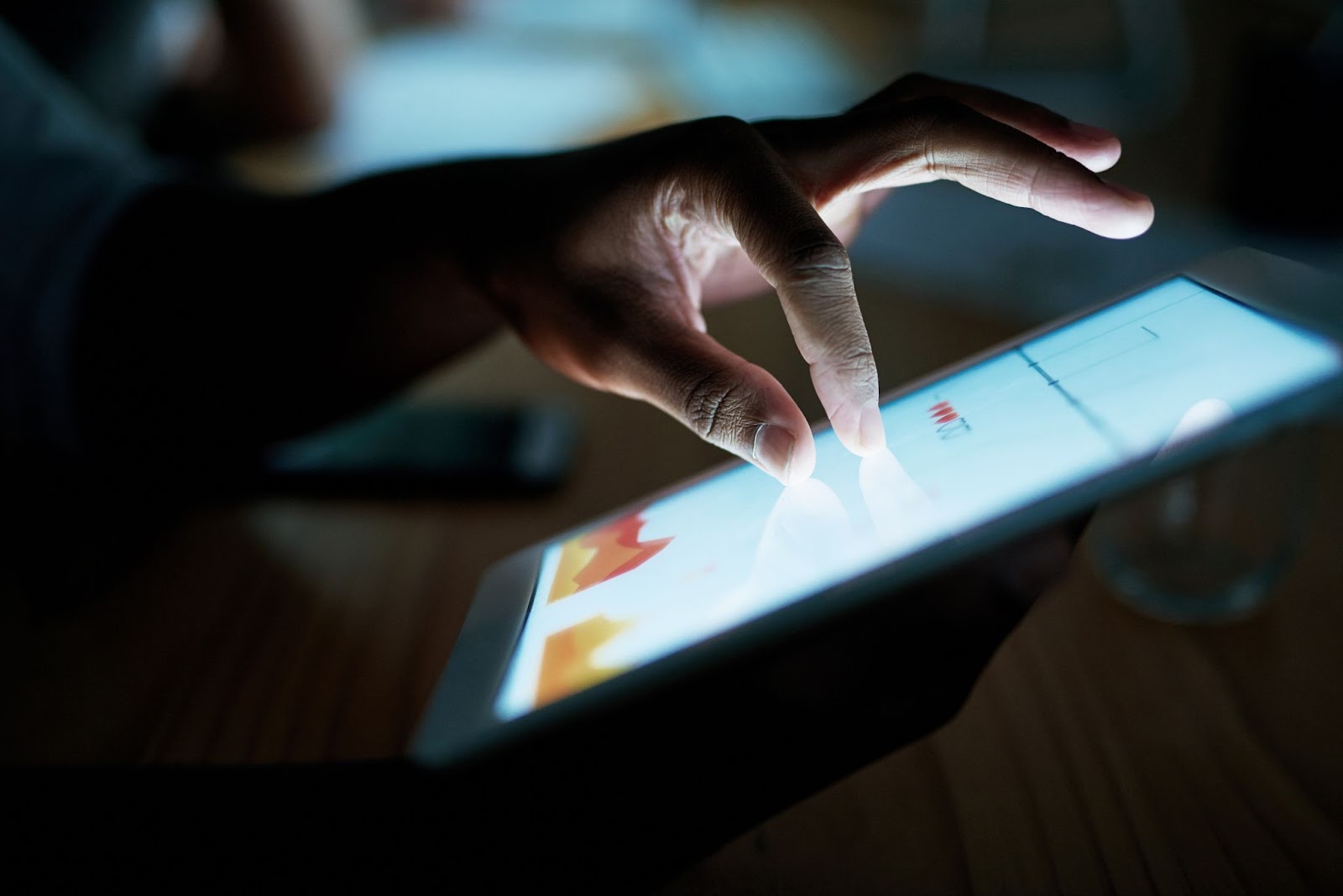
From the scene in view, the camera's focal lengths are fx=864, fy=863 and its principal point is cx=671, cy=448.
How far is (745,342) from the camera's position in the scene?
2.40 feet

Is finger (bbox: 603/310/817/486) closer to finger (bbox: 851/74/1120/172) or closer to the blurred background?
finger (bbox: 851/74/1120/172)

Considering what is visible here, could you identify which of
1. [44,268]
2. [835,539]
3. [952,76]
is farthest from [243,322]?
[952,76]

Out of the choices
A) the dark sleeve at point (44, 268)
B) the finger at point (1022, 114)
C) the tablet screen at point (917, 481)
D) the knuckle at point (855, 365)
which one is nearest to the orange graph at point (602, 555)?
the tablet screen at point (917, 481)

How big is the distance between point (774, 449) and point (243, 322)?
40 cm

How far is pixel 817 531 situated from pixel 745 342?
41cm

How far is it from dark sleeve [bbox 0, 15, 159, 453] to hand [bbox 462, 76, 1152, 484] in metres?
0.29

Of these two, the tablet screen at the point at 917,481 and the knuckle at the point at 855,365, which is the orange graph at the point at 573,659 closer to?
the tablet screen at the point at 917,481

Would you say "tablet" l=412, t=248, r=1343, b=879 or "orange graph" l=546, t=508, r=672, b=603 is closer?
"tablet" l=412, t=248, r=1343, b=879

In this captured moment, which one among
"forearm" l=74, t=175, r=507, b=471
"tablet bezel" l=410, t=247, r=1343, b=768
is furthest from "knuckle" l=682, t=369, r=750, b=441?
"forearm" l=74, t=175, r=507, b=471

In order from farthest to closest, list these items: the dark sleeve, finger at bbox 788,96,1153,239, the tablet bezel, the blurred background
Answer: the blurred background, the dark sleeve, finger at bbox 788,96,1153,239, the tablet bezel

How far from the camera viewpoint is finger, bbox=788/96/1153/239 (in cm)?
38

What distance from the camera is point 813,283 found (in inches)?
13.8

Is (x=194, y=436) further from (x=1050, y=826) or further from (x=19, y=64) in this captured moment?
(x=1050, y=826)

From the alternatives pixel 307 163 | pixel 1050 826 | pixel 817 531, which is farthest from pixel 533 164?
pixel 307 163
